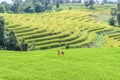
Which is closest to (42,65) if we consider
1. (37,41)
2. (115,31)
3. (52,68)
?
(52,68)

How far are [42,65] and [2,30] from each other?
4116cm

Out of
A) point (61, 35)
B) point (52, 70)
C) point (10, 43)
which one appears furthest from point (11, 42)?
point (52, 70)

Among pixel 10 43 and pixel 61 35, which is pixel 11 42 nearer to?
pixel 10 43

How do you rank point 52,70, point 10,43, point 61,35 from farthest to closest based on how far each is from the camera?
point 61,35 → point 10,43 → point 52,70

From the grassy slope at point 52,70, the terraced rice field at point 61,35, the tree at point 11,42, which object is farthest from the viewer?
the terraced rice field at point 61,35

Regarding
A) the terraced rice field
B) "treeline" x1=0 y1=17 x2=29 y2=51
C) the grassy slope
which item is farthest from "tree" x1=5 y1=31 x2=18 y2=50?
the grassy slope

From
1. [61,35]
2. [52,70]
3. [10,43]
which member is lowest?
[61,35]

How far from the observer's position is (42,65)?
31844 mm

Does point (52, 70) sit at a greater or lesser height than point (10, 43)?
greater

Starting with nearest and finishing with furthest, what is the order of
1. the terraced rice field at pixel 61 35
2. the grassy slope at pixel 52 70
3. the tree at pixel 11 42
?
1. the grassy slope at pixel 52 70
2. the tree at pixel 11 42
3. the terraced rice field at pixel 61 35

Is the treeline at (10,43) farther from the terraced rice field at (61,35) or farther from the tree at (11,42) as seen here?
the terraced rice field at (61,35)

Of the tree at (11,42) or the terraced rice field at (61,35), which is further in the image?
the terraced rice field at (61,35)

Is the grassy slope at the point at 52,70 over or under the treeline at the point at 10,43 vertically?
over

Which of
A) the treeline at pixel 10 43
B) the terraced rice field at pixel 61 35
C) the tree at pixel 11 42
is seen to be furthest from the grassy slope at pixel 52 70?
the terraced rice field at pixel 61 35
